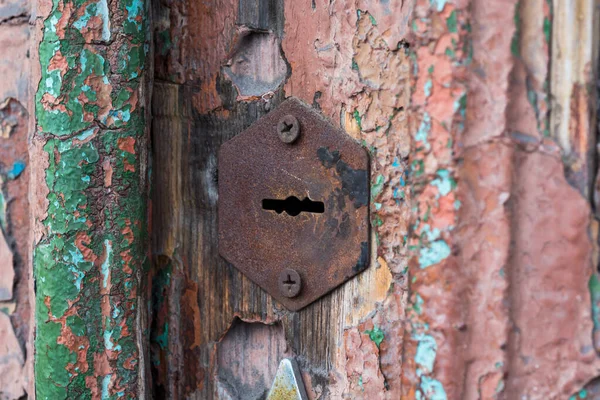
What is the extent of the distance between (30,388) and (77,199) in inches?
10.1

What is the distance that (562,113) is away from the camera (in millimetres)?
521

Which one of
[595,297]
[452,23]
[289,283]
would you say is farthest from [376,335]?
[452,23]

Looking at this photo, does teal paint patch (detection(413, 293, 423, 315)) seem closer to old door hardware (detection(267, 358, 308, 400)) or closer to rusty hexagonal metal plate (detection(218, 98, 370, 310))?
rusty hexagonal metal plate (detection(218, 98, 370, 310))

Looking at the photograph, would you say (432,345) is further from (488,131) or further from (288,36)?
(288,36)

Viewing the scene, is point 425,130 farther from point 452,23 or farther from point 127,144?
point 127,144

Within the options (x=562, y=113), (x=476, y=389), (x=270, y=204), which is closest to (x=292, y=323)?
(x=270, y=204)

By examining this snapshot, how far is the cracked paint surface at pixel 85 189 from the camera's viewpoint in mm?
714

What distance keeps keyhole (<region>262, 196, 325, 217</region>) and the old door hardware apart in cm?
18

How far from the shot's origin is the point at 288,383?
2.38 feet

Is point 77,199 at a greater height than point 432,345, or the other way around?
point 77,199

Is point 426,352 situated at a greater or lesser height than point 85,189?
lesser

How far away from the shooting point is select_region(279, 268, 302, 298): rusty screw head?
708mm

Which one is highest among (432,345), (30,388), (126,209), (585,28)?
(585,28)

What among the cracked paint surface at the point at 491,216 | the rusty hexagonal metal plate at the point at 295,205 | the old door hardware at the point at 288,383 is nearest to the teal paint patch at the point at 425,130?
the cracked paint surface at the point at 491,216
